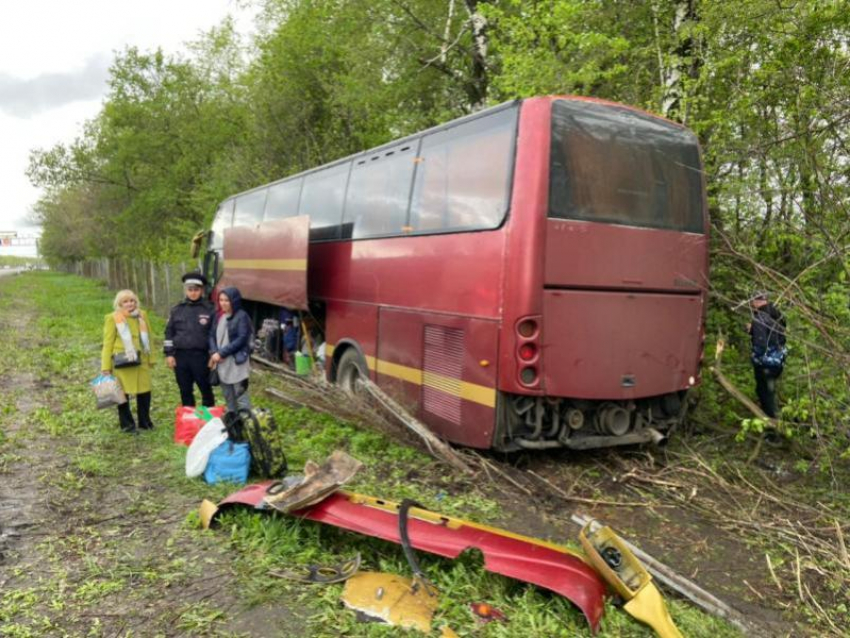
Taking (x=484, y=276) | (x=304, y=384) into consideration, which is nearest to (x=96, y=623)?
(x=484, y=276)

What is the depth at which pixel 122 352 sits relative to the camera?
260 inches

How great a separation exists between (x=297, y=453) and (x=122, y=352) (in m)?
2.12

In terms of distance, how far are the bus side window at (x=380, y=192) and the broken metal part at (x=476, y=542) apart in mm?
3281

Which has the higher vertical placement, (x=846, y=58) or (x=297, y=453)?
(x=846, y=58)

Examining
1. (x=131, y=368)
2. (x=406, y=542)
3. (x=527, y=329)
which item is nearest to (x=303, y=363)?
(x=131, y=368)

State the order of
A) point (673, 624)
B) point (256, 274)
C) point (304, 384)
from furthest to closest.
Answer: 1. point (256, 274)
2. point (304, 384)
3. point (673, 624)

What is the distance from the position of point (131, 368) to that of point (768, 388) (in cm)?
666

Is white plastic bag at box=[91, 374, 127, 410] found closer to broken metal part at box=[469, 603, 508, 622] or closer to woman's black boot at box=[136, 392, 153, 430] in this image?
woman's black boot at box=[136, 392, 153, 430]

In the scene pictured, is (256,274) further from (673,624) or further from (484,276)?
(673,624)

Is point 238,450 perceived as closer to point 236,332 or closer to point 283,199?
point 236,332

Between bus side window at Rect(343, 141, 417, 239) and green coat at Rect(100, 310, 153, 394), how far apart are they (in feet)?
8.60

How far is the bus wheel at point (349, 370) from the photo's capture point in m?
7.74

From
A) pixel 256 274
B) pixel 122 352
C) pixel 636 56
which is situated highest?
pixel 636 56

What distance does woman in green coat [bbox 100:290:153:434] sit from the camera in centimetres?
658
